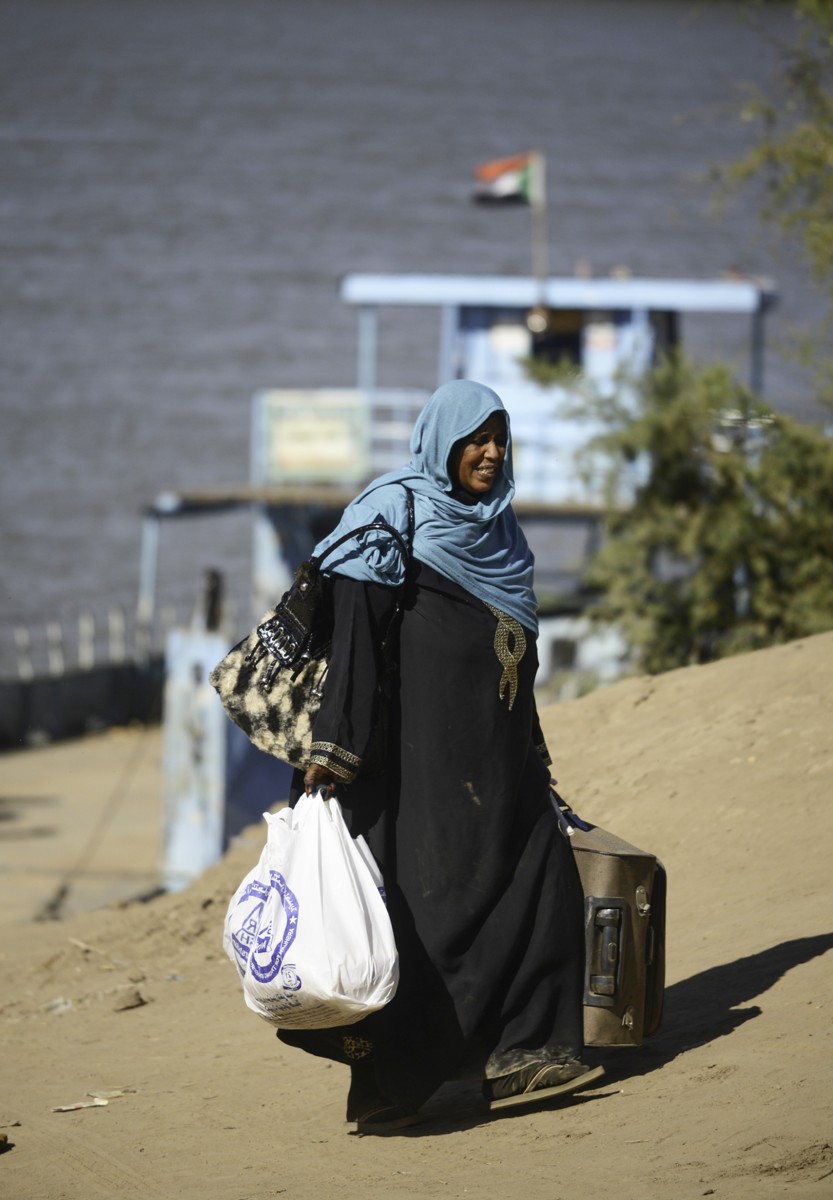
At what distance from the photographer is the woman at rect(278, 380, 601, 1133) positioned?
392 centimetres

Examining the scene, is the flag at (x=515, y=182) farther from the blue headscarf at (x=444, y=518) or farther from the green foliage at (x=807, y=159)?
the blue headscarf at (x=444, y=518)

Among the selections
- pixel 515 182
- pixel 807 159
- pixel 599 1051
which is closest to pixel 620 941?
pixel 599 1051

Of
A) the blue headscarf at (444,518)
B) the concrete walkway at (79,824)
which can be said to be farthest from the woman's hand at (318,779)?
the concrete walkway at (79,824)

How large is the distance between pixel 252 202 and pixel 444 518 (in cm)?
3281

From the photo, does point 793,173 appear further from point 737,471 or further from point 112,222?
point 112,222

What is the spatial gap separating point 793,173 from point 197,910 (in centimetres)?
681

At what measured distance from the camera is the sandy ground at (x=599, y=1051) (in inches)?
143

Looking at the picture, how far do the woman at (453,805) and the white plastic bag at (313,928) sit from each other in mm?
120

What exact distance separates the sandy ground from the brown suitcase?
0.57ft

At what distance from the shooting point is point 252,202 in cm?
3547

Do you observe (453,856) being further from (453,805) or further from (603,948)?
(603,948)

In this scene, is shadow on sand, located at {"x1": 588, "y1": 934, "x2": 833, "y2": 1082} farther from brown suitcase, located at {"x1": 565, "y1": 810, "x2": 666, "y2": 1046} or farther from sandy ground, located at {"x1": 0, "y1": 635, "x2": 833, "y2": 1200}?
brown suitcase, located at {"x1": 565, "y1": 810, "x2": 666, "y2": 1046}

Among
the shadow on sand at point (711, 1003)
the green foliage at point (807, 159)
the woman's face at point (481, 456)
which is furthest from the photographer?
the green foliage at point (807, 159)

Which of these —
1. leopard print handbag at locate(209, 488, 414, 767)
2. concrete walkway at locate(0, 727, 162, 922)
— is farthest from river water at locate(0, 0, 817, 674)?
leopard print handbag at locate(209, 488, 414, 767)
